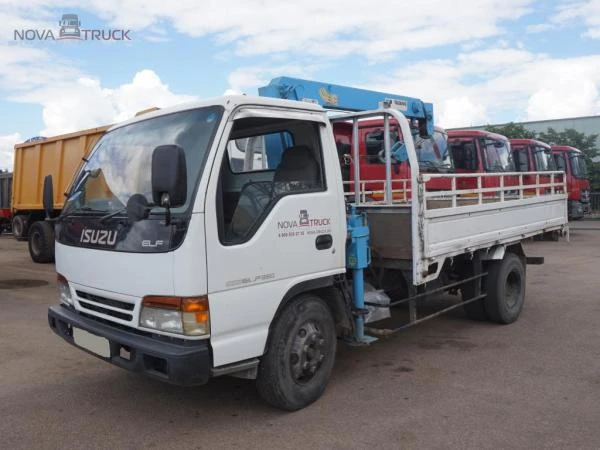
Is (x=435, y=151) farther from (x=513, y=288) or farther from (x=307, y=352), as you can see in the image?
(x=307, y=352)

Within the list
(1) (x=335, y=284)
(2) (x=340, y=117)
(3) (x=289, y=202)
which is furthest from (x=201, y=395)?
(2) (x=340, y=117)

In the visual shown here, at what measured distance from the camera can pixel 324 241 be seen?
3922 mm

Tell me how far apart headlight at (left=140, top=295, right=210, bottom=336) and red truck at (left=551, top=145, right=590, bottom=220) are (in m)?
18.2

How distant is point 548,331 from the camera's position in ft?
19.0

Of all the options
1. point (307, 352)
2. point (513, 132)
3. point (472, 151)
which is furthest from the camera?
point (513, 132)

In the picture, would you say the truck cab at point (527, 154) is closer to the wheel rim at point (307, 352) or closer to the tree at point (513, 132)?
the tree at point (513, 132)

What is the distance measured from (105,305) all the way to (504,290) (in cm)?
436

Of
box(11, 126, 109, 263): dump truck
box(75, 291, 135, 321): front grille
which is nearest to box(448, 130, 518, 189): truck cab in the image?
box(11, 126, 109, 263): dump truck

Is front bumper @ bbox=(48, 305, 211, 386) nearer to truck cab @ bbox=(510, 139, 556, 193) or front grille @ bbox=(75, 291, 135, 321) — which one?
front grille @ bbox=(75, 291, 135, 321)

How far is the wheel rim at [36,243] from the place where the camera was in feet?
40.7

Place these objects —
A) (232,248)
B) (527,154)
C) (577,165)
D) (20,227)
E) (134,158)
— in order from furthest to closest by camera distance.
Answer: (577,165) < (527,154) < (20,227) < (134,158) < (232,248)

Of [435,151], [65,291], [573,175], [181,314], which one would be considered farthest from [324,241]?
[573,175]

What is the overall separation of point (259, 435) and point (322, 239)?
139 cm
